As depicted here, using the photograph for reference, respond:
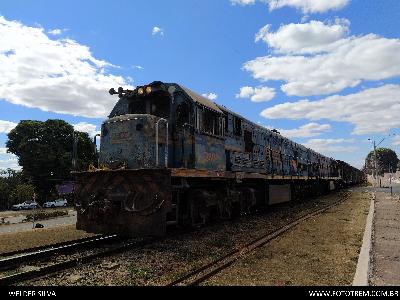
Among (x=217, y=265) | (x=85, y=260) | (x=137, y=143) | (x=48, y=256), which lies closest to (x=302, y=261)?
(x=217, y=265)

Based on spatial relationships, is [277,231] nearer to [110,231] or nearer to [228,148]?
[228,148]

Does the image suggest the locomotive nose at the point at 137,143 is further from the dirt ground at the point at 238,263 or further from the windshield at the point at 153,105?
the dirt ground at the point at 238,263

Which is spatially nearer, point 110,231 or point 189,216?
point 110,231

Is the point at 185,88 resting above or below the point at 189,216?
above

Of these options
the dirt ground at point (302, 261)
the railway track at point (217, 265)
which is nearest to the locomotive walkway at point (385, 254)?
the dirt ground at point (302, 261)

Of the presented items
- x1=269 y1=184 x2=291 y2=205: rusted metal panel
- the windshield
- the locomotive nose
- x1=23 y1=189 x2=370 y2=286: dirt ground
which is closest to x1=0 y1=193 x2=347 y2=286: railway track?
x1=23 y1=189 x2=370 y2=286: dirt ground

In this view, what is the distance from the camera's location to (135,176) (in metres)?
9.05

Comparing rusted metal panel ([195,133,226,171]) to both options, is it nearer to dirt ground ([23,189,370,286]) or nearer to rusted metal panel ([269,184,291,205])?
dirt ground ([23,189,370,286])

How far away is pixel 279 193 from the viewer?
1878 centimetres

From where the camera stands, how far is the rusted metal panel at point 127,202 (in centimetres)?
861

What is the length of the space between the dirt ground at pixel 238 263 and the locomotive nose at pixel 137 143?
2168mm

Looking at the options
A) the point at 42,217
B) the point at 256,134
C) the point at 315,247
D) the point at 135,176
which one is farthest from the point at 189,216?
the point at 42,217
